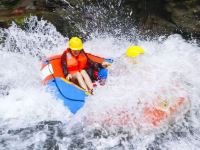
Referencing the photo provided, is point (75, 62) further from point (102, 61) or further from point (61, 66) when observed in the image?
point (102, 61)

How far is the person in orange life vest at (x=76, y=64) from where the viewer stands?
306 inches

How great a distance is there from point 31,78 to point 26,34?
2.37 m

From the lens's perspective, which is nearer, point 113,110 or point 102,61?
point 113,110

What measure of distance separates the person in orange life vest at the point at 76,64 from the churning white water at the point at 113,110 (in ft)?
1.25

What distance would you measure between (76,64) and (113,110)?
1.43 m

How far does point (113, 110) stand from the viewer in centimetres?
720

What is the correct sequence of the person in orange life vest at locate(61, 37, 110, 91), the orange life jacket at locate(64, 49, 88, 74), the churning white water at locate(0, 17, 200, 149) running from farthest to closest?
the orange life jacket at locate(64, 49, 88, 74)
the person in orange life vest at locate(61, 37, 110, 91)
the churning white water at locate(0, 17, 200, 149)

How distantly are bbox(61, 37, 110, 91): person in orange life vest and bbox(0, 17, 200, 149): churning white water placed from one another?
1.25 ft

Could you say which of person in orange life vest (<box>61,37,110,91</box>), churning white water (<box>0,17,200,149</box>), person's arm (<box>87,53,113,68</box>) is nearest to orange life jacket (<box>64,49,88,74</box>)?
person in orange life vest (<box>61,37,110,91</box>)

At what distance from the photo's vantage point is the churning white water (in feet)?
23.0

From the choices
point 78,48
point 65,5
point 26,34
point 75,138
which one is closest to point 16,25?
point 26,34

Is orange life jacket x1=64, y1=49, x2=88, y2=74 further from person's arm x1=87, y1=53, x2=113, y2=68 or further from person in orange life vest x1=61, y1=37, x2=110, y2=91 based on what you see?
person's arm x1=87, y1=53, x2=113, y2=68

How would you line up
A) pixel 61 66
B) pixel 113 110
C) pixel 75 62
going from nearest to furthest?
pixel 113 110 < pixel 75 62 < pixel 61 66

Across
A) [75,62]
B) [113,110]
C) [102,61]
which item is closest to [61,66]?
[75,62]
